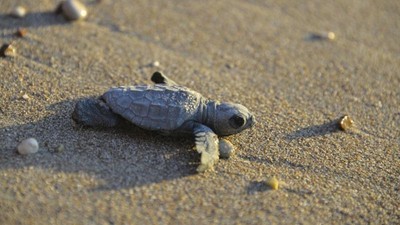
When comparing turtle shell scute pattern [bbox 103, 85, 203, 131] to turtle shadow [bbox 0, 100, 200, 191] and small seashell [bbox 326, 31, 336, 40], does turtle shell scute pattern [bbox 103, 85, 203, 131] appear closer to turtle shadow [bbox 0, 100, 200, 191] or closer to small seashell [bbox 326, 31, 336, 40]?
turtle shadow [bbox 0, 100, 200, 191]

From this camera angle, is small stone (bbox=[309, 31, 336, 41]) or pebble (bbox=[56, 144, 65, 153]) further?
small stone (bbox=[309, 31, 336, 41])

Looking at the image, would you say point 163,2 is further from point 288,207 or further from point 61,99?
point 288,207

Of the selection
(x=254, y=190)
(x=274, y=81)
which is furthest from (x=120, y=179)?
(x=274, y=81)

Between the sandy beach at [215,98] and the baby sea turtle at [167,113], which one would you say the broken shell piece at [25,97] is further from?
the baby sea turtle at [167,113]

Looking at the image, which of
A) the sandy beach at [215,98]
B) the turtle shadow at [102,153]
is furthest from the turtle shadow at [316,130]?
the turtle shadow at [102,153]

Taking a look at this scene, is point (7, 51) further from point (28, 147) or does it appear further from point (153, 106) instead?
point (153, 106)

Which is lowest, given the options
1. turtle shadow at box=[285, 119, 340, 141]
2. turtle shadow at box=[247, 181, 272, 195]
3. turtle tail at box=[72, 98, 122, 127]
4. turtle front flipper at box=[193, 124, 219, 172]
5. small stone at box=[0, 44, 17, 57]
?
turtle shadow at box=[247, 181, 272, 195]

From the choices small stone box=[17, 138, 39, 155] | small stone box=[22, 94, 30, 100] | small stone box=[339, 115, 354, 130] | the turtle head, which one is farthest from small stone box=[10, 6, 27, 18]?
small stone box=[339, 115, 354, 130]
